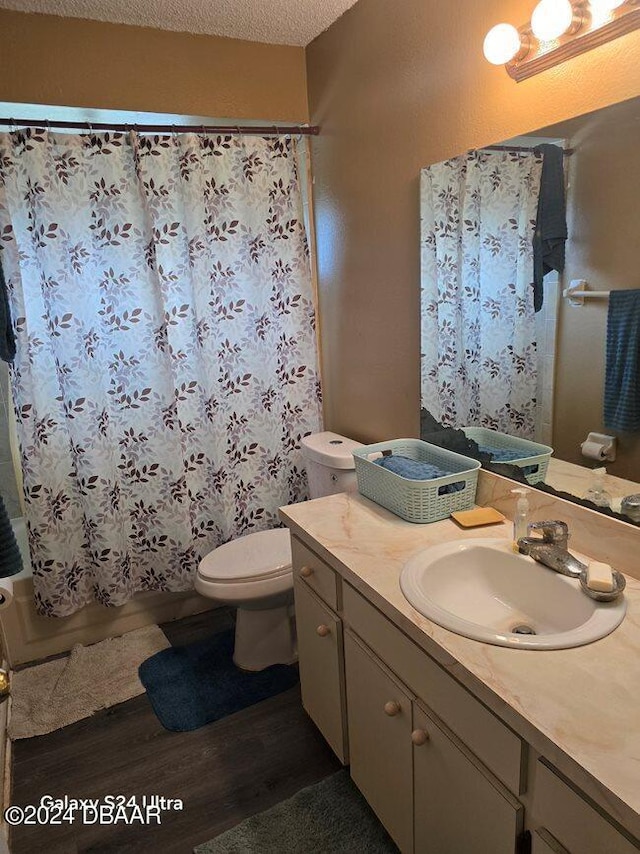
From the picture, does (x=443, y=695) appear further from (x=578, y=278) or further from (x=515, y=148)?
(x=515, y=148)

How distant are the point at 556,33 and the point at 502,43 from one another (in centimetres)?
17

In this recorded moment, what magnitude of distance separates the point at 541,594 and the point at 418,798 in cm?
54

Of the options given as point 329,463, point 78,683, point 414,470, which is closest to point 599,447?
point 414,470

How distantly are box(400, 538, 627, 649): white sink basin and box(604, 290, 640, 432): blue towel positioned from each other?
1.28ft

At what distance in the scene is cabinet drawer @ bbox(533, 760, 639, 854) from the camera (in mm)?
810

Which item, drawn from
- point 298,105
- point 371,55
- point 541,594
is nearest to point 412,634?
point 541,594

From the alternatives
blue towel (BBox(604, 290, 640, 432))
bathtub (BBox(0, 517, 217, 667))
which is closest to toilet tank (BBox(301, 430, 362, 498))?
bathtub (BBox(0, 517, 217, 667))

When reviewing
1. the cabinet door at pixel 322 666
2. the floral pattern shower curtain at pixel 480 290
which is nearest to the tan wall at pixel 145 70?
the floral pattern shower curtain at pixel 480 290

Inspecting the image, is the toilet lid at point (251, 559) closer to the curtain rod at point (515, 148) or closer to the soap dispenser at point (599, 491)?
the soap dispenser at point (599, 491)

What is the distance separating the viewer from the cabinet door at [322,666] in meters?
1.65

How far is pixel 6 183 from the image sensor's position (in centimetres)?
213

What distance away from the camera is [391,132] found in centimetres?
203

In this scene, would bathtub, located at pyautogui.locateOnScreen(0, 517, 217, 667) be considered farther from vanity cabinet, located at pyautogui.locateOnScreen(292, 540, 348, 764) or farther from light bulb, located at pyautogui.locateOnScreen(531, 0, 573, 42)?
light bulb, located at pyautogui.locateOnScreen(531, 0, 573, 42)

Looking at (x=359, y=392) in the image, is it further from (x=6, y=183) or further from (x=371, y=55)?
(x=6, y=183)
